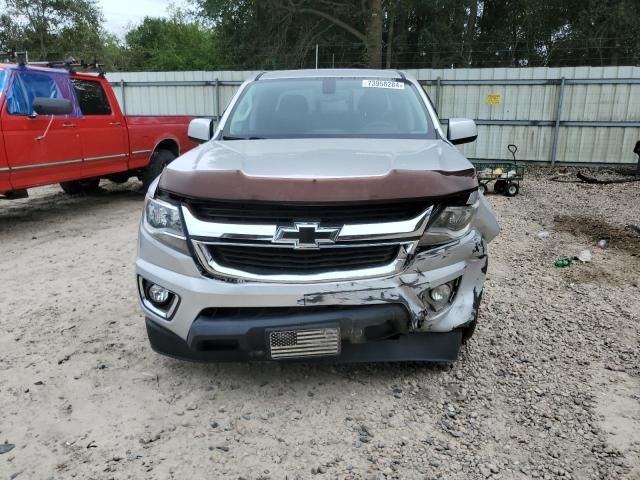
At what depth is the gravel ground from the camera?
2.31m

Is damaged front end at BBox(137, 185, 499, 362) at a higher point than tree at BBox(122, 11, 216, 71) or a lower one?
lower

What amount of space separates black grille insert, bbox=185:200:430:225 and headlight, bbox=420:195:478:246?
0.11 meters

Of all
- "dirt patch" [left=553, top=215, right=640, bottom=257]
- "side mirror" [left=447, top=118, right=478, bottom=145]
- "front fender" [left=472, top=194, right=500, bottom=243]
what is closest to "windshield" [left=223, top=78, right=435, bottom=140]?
"side mirror" [left=447, top=118, right=478, bottom=145]

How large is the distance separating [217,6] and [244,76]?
29.0ft

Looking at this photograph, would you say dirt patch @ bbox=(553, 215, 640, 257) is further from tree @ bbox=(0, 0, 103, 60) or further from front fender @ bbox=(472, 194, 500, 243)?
tree @ bbox=(0, 0, 103, 60)

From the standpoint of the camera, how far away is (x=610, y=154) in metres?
11.7

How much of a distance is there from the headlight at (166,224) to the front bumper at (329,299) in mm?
36

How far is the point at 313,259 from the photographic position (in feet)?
8.21

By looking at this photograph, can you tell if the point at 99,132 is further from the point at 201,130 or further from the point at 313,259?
the point at 313,259

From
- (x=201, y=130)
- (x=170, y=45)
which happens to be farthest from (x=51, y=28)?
(x=201, y=130)

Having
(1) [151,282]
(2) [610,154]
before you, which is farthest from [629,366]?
(2) [610,154]

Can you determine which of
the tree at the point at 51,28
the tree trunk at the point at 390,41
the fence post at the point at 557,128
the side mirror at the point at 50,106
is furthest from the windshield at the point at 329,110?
the tree at the point at 51,28

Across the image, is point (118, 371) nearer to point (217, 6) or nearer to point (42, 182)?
point (42, 182)

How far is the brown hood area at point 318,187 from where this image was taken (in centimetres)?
243
